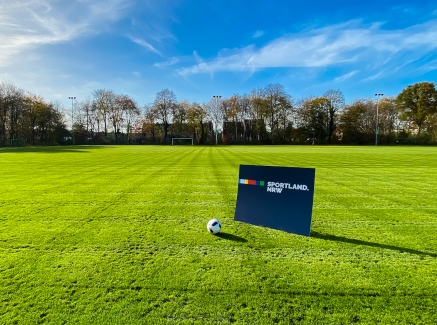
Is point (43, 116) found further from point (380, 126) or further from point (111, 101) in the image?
point (380, 126)

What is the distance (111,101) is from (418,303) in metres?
70.7

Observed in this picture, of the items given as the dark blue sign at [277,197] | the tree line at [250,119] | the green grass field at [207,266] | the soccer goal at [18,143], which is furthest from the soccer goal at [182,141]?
the dark blue sign at [277,197]

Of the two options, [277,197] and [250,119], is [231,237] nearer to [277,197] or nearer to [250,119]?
[277,197]

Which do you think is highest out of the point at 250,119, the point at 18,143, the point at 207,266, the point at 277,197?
the point at 250,119

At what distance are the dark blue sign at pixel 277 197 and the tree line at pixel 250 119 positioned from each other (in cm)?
5581

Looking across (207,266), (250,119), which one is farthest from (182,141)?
(207,266)

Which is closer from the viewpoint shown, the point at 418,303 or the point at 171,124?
the point at 418,303

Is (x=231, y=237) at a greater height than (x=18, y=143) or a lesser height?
lesser

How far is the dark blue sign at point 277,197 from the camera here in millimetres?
3914

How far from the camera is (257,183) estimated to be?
14.4 ft

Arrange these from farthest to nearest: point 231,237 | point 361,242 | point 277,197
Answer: point 277,197 → point 231,237 → point 361,242

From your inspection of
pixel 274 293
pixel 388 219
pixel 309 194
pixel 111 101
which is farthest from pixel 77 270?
pixel 111 101

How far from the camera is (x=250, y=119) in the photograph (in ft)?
217

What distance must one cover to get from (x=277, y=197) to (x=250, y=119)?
63.7 meters
